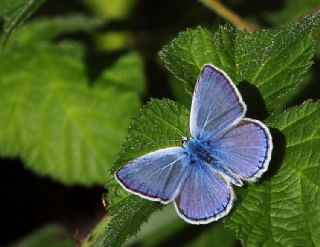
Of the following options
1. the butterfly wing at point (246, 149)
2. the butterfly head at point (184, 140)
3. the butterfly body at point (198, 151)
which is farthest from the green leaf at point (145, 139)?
the butterfly wing at point (246, 149)

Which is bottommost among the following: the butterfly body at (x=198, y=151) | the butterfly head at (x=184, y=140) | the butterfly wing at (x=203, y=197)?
the butterfly wing at (x=203, y=197)

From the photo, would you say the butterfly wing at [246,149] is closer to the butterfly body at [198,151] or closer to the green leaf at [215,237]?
the butterfly body at [198,151]

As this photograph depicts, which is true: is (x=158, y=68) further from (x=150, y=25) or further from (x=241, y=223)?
(x=241, y=223)

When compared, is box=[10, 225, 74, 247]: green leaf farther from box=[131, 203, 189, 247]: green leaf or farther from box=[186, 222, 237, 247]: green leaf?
box=[186, 222, 237, 247]: green leaf

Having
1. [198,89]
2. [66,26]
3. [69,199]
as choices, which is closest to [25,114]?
[66,26]

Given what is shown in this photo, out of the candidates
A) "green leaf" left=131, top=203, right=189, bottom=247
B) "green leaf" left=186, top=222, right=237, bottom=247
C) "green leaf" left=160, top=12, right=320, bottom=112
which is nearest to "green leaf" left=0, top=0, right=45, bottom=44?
"green leaf" left=160, top=12, right=320, bottom=112

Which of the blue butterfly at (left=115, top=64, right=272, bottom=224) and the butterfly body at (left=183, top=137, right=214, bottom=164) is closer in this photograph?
the blue butterfly at (left=115, top=64, right=272, bottom=224)
